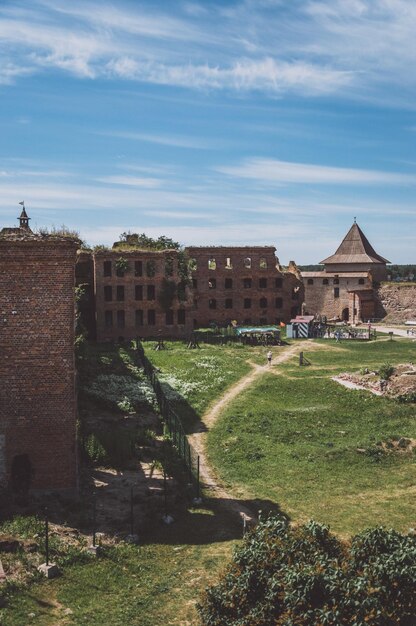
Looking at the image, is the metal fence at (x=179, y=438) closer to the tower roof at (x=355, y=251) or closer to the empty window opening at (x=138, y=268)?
the empty window opening at (x=138, y=268)

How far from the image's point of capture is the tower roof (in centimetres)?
6838

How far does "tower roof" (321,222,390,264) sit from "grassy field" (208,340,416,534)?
35.8 meters

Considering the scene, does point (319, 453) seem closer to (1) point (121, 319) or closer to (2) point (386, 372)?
(2) point (386, 372)

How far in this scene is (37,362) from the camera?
16.5 m

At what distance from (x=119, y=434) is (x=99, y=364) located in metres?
15.1

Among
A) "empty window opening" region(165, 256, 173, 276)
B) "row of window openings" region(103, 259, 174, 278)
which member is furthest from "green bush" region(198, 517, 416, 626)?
"empty window opening" region(165, 256, 173, 276)

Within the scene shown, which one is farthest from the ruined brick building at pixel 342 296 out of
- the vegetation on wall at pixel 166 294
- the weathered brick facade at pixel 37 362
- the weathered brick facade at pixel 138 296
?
the weathered brick facade at pixel 37 362

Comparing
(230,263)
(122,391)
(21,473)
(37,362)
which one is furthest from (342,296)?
(21,473)

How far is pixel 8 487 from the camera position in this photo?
53.7 feet

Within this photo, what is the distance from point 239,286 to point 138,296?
40.6 ft

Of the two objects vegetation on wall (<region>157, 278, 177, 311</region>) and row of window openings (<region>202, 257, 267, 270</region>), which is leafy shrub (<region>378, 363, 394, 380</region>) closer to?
vegetation on wall (<region>157, 278, 177, 311</region>)

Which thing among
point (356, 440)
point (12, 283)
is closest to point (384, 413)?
point (356, 440)

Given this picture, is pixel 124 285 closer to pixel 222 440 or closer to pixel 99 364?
pixel 99 364

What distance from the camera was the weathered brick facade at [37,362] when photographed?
53.8 ft
